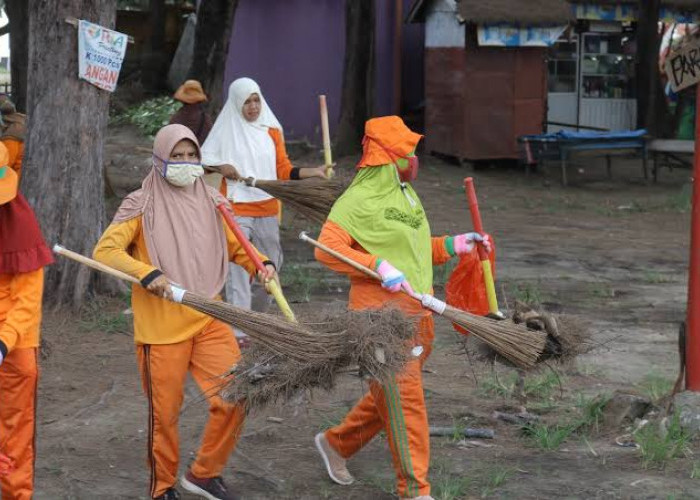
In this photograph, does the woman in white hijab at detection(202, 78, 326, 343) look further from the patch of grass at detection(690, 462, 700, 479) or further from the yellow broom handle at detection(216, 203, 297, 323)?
the patch of grass at detection(690, 462, 700, 479)

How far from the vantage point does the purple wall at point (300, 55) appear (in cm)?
2130

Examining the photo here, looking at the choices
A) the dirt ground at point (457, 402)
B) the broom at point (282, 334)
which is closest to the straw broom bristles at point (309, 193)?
the dirt ground at point (457, 402)

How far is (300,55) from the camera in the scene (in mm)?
21641

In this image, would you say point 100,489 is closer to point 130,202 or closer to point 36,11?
point 130,202

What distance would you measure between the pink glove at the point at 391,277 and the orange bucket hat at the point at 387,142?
0.51 metres

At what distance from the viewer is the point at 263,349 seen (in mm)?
4703

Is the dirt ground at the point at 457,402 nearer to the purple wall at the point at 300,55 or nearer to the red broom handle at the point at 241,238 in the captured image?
the red broom handle at the point at 241,238

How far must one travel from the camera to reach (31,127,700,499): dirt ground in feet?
17.9

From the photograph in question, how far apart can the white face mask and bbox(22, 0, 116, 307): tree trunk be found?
3.75 meters

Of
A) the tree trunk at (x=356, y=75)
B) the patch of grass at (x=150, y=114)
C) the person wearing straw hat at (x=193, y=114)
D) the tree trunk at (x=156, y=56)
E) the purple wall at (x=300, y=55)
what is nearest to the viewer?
the person wearing straw hat at (x=193, y=114)

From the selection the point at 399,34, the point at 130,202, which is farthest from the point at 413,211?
the point at 399,34

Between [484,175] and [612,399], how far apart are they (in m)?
12.6

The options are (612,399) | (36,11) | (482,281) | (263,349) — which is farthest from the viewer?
(36,11)

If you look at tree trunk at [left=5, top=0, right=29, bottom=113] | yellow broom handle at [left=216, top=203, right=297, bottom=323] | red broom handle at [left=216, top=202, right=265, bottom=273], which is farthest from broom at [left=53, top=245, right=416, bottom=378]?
tree trunk at [left=5, top=0, right=29, bottom=113]
